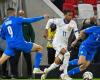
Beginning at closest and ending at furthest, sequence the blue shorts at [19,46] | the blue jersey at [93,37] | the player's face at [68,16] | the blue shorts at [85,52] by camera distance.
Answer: the blue jersey at [93,37], the blue shorts at [85,52], the blue shorts at [19,46], the player's face at [68,16]

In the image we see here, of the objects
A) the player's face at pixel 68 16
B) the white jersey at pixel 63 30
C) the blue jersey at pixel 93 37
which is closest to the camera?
the blue jersey at pixel 93 37

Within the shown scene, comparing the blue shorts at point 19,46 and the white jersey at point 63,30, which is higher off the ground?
the white jersey at point 63,30

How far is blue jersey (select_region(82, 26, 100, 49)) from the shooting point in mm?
12570

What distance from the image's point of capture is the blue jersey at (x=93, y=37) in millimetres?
12570

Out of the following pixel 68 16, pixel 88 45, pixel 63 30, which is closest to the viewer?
pixel 88 45

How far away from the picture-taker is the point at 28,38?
16.0m

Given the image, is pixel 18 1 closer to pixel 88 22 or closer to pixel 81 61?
pixel 88 22

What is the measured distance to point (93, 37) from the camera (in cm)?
1275

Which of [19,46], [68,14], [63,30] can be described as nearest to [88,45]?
[68,14]

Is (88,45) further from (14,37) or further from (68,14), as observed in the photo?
(14,37)

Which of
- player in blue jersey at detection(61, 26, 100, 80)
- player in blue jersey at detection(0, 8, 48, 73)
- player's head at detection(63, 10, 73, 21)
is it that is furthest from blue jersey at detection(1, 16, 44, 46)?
player in blue jersey at detection(61, 26, 100, 80)

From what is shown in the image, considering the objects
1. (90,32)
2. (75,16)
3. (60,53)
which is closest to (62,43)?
(60,53)

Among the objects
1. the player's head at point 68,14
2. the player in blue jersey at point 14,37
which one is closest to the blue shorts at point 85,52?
the player's head at point 68,14

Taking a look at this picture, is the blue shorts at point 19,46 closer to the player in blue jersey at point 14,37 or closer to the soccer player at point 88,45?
the player in blue jersey at point 14,37
